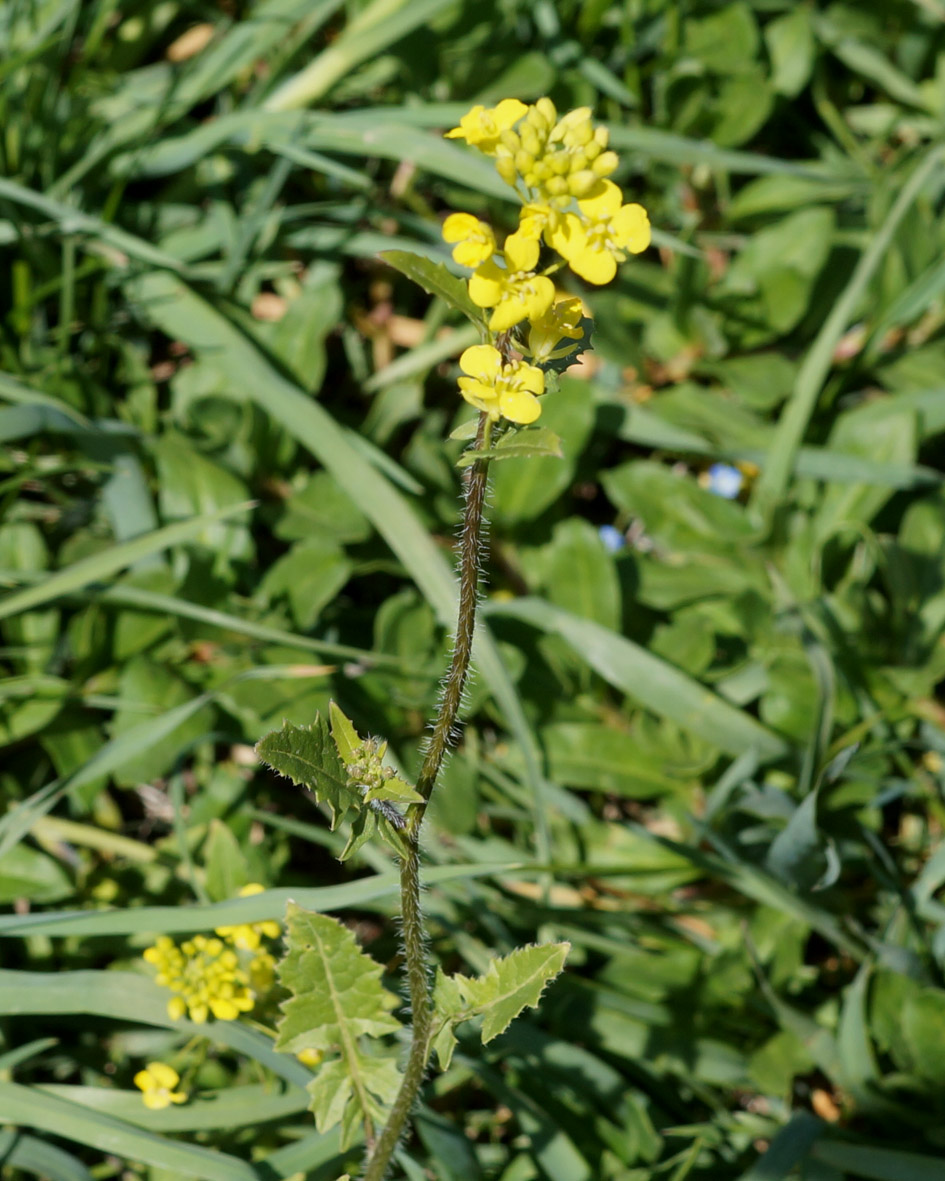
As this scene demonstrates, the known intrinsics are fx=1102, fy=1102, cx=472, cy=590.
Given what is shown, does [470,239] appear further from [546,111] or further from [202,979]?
[202,979]

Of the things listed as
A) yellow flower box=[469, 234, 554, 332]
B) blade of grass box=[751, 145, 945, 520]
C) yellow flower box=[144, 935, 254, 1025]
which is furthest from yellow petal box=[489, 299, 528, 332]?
blade of grass box=[751, 145, 945, 520]

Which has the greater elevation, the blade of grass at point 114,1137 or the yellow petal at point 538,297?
the yellow petal at point 538,297

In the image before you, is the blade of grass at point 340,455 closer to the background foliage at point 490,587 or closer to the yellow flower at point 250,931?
the background foliage at point 490,587

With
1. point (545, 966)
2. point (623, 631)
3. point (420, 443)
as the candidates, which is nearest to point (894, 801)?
point (623, 631)

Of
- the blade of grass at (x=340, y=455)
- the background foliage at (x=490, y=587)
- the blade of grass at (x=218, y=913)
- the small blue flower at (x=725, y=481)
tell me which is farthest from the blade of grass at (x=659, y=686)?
the small blue flower at (x=725, y=481)

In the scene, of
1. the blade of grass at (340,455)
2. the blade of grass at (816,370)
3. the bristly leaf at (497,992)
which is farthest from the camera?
the blade of grass at (816,370)

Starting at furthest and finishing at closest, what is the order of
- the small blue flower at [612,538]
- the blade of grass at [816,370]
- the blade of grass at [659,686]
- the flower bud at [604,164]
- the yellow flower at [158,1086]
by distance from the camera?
the small blue flower at [612,538] → the blade of grass at [816,370] → the blade of grass at [659,686] → the yellow flower at [158,1086] → the flower bud at [604,164]

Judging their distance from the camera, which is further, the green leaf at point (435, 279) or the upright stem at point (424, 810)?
the upright stem at point (424, 810)
